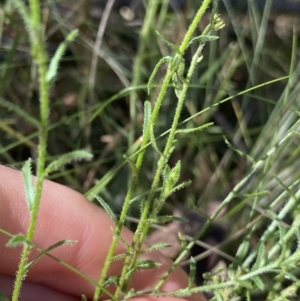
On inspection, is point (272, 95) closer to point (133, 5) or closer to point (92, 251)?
point (133, 5)

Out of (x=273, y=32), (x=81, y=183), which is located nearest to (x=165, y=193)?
(x=81, y=183)

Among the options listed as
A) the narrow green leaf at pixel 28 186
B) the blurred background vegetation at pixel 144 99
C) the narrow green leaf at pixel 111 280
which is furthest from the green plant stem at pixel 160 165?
the blurred background vegetation at pixel 144 99

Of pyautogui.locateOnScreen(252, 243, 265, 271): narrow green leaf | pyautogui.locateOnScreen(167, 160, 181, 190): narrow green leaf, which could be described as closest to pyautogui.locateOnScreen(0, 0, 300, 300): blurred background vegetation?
pyautogui.locateOnScreen(252, 243, 265, 271): narrow green leaf

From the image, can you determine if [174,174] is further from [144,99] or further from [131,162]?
[144,99]

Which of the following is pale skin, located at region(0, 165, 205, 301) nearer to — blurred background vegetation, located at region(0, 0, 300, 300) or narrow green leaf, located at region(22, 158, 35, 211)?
blurred background vegetation, located at region(0, 0, 300, 300)

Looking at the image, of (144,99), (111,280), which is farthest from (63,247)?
(144,99)
